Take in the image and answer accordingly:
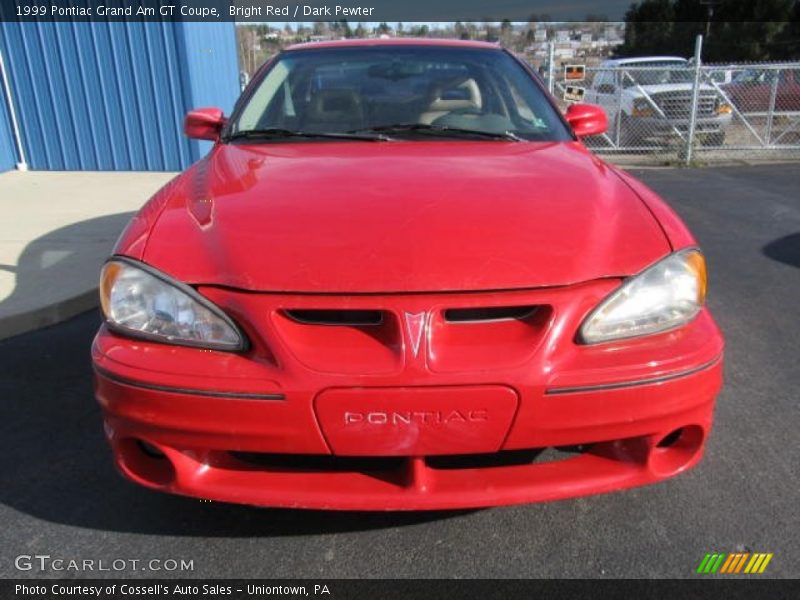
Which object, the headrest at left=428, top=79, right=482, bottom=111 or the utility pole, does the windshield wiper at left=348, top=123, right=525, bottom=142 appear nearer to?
the headrest at left=428, top=79, right=482, bottom=111

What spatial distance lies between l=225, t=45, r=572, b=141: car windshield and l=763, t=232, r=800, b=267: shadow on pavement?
123 inches

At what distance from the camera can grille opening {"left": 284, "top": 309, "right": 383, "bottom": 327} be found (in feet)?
6.00

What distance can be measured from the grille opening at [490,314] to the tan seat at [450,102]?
1430 millimetres

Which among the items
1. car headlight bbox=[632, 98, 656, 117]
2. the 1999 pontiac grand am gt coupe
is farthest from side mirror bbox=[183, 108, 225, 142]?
car headlight bbox=[632, 98, 656, 117]

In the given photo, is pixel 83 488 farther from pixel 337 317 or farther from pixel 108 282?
pixel 337 317

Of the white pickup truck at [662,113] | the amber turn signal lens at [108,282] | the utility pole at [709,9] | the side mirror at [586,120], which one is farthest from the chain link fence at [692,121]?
the utility pole at [709,9]

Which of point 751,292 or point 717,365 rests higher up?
point 717,365

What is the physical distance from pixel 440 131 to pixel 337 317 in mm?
1378

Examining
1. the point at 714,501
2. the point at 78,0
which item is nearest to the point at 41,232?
the point at 78,0

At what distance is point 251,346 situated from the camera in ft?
5.97

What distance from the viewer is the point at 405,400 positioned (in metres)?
1.73
